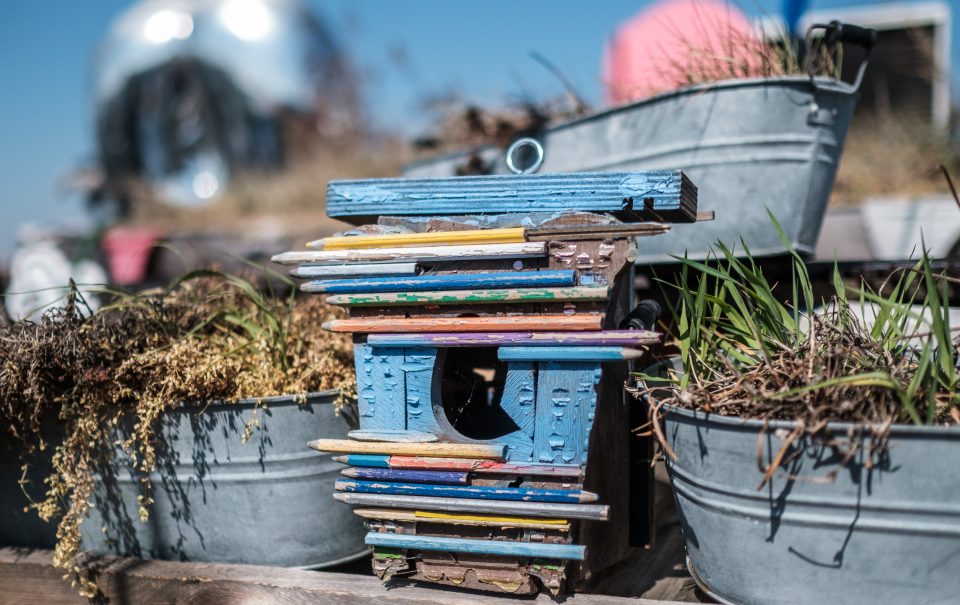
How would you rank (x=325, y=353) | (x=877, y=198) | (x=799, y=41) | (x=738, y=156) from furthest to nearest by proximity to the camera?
(x=877, y=198), (x=799, y=41), (x=738, y=156), (x=325, y=353)

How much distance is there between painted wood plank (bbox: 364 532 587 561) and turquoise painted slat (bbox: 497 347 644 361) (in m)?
0.36

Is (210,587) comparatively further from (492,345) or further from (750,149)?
(750,149)

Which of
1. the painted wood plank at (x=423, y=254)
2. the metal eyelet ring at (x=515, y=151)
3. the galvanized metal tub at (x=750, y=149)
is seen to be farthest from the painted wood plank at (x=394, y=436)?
the galvanized metal tub at (x=750, y=149)

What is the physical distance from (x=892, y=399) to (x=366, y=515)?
1.02 metres

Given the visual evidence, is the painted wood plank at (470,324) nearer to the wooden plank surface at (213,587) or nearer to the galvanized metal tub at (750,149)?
the wooden plank surface at (213,587)

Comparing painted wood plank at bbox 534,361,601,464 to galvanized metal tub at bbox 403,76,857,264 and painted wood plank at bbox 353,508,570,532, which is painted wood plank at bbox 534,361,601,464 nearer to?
painted wood plank at bbox 353,508,570,532

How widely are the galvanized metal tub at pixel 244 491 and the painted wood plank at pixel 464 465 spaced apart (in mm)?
242

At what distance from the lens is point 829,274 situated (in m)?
2.42

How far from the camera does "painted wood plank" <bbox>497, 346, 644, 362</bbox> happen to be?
4.47 feet

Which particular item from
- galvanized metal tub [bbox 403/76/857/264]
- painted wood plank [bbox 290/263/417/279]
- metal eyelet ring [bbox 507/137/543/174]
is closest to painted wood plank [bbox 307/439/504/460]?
painted wood plank [bbox 290/263/417/279]

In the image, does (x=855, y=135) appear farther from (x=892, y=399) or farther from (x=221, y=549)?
(x=221, y=549)

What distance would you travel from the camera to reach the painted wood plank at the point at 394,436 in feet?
5.06

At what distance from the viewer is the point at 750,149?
2242 millimetres

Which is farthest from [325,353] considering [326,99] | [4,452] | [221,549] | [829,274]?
[326,99]
